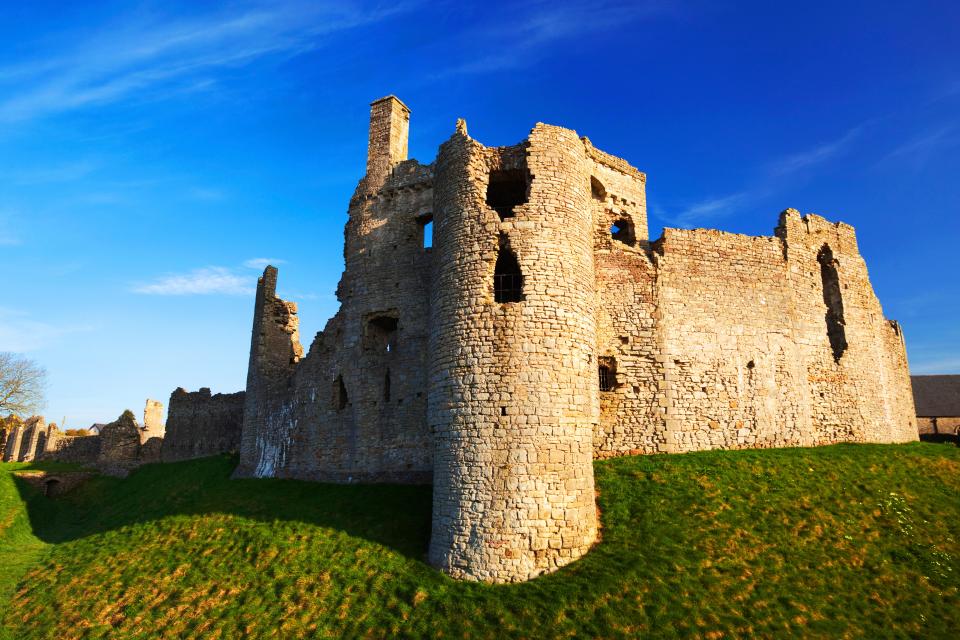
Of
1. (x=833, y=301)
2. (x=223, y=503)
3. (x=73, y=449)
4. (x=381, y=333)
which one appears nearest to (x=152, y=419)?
(x=73, y=449)

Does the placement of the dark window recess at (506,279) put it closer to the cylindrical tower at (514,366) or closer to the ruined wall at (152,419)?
the cylindrical tower at (514,366)

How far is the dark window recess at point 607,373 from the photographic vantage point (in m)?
18.3

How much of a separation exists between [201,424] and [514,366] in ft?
85.4

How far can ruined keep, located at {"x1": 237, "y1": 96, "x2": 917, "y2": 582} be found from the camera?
13.6m

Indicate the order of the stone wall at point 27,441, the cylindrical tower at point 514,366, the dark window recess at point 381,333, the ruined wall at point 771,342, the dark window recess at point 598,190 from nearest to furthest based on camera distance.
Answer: the cylindrical tower at point 514,366 < the ruined wall at point 771,342 < the dark window recess at point 598,190 < the dark window recess at point 381,333 < the stone wall at point 27,441

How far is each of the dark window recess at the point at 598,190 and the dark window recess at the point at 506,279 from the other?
561 centimetres

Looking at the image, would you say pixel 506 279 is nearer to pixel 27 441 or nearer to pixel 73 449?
pixel 73 449

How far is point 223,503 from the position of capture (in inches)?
811

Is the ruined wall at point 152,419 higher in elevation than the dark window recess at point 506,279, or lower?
lower

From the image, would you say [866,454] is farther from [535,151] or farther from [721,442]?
[535,151]

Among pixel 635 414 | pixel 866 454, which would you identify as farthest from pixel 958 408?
pixel 635 414

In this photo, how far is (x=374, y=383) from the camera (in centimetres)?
2105

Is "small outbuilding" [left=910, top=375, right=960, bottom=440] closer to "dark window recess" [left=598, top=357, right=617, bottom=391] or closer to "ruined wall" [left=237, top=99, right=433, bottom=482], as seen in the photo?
"dark window recess" [left=598, top=357, right=617, bottom=391]

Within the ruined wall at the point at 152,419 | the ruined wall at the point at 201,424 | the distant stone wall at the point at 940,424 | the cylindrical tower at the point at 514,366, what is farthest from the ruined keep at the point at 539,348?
the distant stone wall at the point at 940,424
